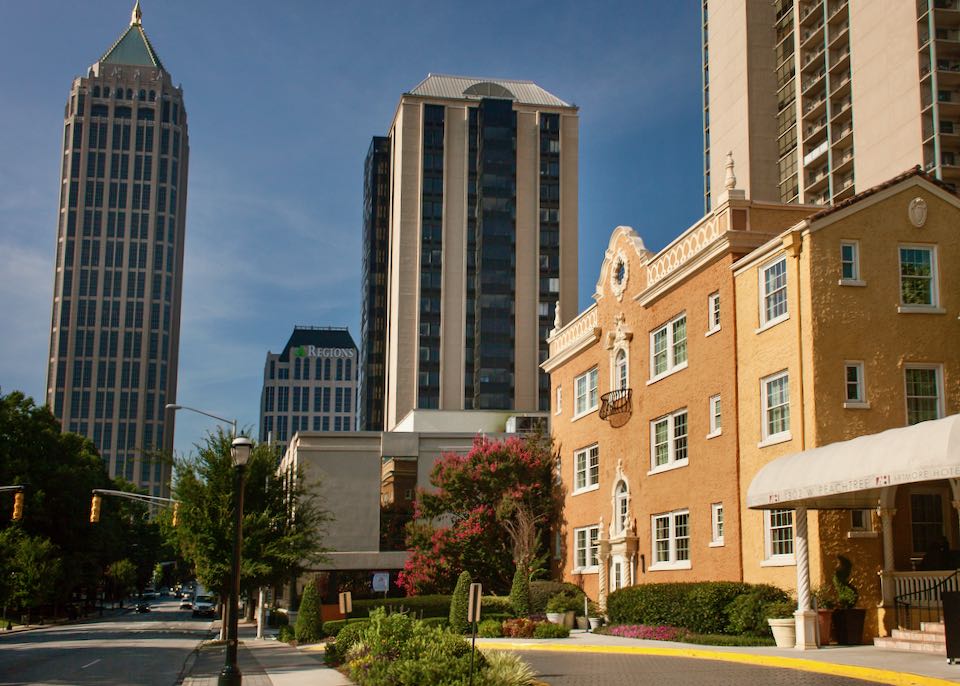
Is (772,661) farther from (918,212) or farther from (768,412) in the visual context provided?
(918,212)

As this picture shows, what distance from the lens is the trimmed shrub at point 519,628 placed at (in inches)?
1236

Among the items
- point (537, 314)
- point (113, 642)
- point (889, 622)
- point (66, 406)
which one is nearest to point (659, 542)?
point (889, 622)

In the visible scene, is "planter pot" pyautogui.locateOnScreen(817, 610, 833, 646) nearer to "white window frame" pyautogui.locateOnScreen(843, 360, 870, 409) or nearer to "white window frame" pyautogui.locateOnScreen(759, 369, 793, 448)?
"white window frame" pyautogui.locateOnScreen(759, 369, 793, 448)

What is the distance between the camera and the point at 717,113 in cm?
8419

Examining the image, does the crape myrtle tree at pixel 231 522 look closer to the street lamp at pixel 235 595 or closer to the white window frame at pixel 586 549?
the white window frame at pixel 586 549

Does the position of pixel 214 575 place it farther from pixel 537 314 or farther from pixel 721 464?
pixel 537 314

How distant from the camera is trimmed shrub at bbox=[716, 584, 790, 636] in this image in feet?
83.1

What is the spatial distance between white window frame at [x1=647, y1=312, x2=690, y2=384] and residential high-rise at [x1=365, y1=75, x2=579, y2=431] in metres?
74.6

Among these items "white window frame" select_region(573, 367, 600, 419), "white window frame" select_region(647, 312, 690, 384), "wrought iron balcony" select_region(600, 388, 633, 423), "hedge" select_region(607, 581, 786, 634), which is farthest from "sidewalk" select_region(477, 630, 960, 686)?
"white window frame" select_region(573, 367, 600, 419)

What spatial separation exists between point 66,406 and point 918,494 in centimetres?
18320

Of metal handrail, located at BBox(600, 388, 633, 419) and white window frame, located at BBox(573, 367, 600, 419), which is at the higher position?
white window frame, located at BBox(573, 367, 600, 419)

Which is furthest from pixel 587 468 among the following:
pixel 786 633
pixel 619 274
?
pixel 786 633

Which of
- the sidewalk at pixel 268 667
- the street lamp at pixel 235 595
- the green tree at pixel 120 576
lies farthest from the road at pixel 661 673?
the green tree at pixel 120 576

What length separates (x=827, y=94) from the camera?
2844 inches
